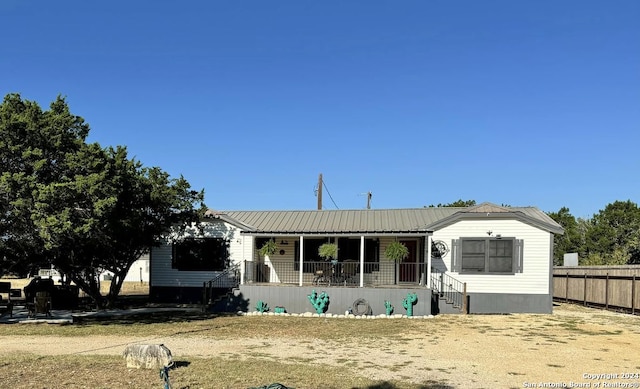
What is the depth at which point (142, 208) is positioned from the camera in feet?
56.1

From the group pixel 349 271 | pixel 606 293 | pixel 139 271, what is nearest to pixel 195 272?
pixel 349 271

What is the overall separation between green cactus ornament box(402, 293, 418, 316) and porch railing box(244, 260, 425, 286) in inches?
68.2

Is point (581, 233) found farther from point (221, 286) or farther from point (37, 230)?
point (37, 230)

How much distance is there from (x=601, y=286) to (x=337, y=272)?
400 inches

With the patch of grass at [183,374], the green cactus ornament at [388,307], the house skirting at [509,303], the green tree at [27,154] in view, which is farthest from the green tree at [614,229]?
the green tree at [27,154]

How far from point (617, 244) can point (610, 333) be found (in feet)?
101

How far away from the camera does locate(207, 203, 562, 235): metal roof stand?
720 inches

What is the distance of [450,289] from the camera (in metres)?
18.5

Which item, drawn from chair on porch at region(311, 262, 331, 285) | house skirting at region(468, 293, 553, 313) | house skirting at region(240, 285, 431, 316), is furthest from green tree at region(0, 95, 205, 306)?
house skirting at region(468, 293, 553, 313)

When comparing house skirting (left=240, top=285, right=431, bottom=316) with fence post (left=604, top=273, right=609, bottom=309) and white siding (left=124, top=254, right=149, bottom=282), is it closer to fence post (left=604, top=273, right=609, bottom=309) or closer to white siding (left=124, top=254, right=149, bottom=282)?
fence post (left=604, top=273, right=609, bottom=309)

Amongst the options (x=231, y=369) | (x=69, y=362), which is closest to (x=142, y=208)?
(x=69, y=362)

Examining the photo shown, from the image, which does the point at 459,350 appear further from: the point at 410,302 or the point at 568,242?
the point at 568,242

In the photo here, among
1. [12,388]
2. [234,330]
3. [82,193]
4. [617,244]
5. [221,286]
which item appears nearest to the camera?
[12,388]

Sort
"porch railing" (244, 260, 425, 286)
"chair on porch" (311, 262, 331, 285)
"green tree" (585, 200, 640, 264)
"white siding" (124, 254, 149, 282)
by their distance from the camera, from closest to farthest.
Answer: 1. "chair on porch" (311, 262, 331, 285)
2. "porch railing" (244, 260, 425, 286)
3. "green tree" (585, 200, 640, 264)
4. "white siding" (124, 254, 149, 282)
